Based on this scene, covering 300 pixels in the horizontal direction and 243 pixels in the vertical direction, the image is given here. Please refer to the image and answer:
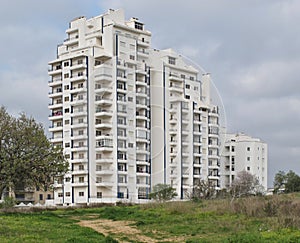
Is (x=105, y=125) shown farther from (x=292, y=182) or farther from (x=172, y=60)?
(x=292, y=182)

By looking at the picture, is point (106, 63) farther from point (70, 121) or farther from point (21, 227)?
point (21, 227)

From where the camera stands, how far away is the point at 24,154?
3369 centimetres

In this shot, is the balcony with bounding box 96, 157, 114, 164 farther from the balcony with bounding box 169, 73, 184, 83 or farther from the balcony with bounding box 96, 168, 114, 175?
the balcony with bounding box 169, 73, 184, 83

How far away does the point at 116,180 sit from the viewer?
7075 cm

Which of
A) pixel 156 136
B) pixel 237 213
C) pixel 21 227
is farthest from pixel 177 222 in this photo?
pixel 156 136

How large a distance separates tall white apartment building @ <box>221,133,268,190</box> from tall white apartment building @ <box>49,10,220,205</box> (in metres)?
13.7

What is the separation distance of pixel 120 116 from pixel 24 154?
39.1 meters

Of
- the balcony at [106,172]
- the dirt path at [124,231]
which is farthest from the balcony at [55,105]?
the dirt path at [124,231]

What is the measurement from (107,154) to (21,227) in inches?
2043

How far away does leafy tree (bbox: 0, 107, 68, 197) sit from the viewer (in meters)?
33.1

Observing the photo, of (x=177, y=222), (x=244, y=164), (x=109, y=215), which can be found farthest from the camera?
(x=244, y=164)

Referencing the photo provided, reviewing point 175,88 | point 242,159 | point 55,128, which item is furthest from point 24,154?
point 242,159

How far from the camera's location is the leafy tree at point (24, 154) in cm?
3309

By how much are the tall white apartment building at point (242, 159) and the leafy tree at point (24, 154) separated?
6659cm
